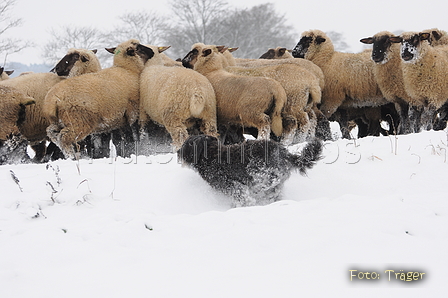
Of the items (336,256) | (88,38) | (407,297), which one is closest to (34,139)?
(336,256)

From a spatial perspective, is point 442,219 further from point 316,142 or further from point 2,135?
point 2,135

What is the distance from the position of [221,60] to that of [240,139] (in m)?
1.55

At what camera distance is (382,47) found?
7250mm

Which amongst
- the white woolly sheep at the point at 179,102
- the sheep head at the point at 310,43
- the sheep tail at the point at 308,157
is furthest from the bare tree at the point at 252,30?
the sheep tail at the point at 308,157

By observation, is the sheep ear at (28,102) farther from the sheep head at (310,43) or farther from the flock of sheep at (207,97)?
the sheep head at (310,43)

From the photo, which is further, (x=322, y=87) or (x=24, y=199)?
(x=322, y=87)

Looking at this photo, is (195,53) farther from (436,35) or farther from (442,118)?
(436,35)

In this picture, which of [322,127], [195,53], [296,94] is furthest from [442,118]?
[195,53]

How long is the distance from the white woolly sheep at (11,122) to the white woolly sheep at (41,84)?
0.27m

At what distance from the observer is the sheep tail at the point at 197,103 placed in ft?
20.2

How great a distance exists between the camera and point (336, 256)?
2416 millimetres

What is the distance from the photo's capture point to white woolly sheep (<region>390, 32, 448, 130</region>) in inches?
257

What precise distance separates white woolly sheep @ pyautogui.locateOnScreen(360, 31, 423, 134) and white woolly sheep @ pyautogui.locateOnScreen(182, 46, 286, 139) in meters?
1.96

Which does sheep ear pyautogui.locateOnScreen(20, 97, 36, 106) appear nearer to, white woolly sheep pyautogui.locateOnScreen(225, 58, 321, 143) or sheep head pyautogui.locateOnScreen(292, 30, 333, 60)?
white woolly sheep pyautogui.locateOnScreen(225, 58, 321, 143)
